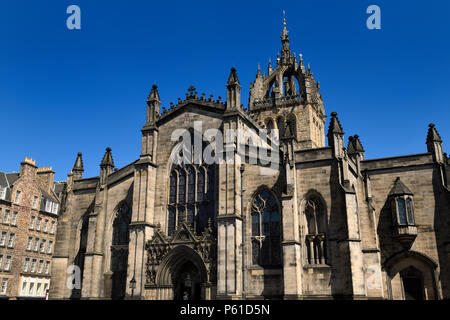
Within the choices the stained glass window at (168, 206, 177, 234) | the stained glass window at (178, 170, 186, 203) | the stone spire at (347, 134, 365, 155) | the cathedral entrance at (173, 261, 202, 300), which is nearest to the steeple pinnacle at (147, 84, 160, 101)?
the stained glass window at (178, 170, 186, 203)

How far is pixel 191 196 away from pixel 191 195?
75mm

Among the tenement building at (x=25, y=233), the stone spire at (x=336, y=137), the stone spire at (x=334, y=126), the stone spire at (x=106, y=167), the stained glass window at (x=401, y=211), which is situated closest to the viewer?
the stone spire at (x=336, y=137)

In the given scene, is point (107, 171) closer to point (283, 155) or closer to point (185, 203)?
point (185, 203)

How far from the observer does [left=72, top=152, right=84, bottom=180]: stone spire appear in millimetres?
37147

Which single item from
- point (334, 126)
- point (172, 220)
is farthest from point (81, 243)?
point (334, 126)

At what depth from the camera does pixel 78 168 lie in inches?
1473

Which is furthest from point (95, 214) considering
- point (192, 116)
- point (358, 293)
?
point (358, 293)

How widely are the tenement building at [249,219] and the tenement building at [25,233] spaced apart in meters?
15.9

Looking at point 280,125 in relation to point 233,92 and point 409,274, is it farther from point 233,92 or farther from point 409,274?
point 409,274

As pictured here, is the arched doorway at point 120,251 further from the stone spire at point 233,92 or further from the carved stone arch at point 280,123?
the carved stone arch at point 280,123

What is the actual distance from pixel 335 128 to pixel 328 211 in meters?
5.70

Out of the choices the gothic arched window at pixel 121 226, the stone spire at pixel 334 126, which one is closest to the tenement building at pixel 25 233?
the gothic arched window at pixel 121 226

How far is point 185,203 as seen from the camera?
31203 mm

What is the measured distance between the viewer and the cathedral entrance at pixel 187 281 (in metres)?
29.6
